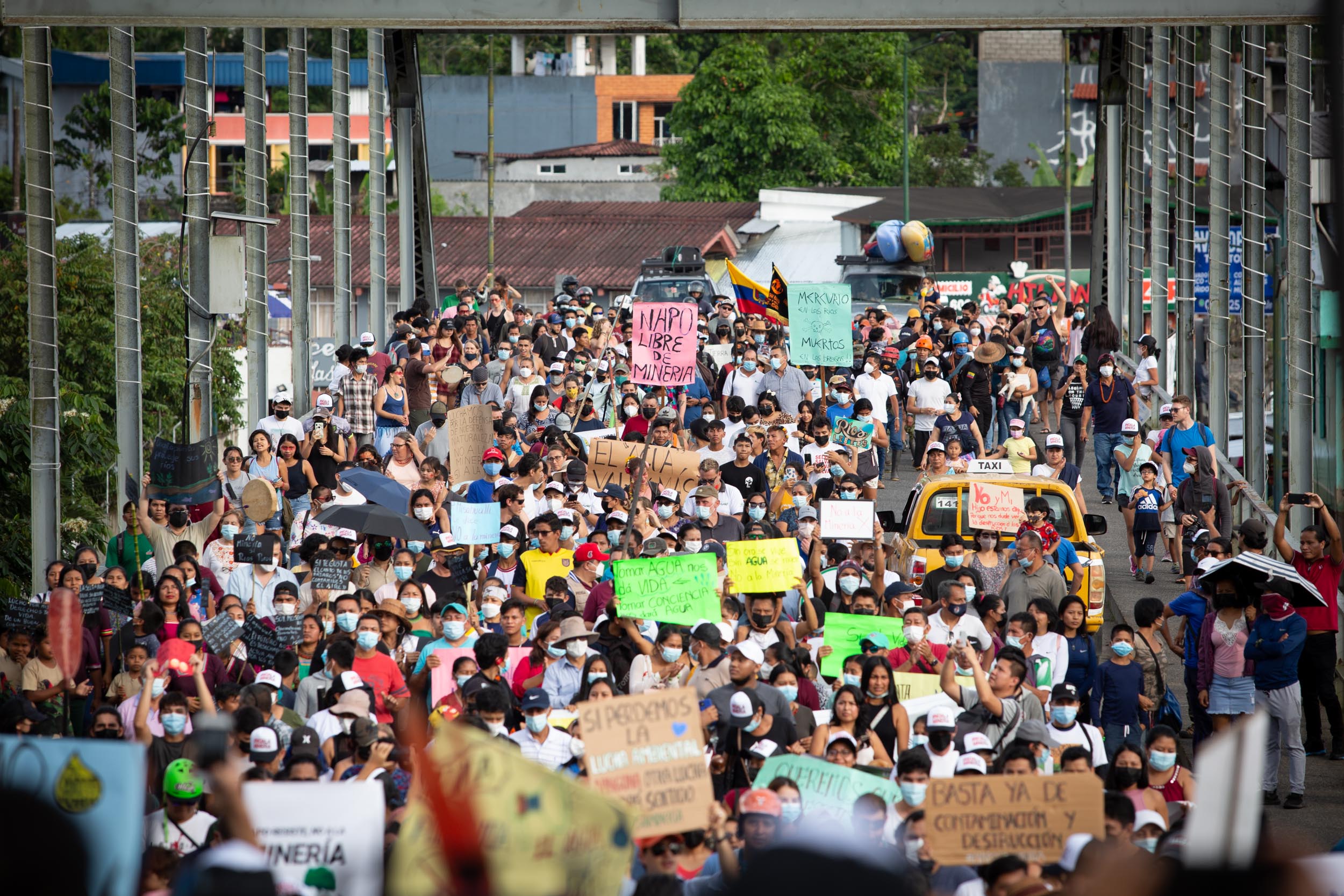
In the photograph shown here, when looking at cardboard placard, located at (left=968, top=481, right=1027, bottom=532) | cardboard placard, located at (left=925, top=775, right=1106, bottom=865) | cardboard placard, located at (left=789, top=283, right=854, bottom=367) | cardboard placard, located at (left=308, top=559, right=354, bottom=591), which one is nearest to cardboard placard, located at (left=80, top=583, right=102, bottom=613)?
cardboard placard, located at (left=308, top=559, right=354, bottom=591)

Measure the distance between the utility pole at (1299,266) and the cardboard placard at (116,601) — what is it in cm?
1094

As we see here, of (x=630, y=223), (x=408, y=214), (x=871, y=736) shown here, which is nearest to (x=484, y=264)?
(x=630, y=223)

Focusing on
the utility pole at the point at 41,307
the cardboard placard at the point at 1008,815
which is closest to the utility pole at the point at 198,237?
the utility pole at the point at 41,307

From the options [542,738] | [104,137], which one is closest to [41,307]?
[542,738]

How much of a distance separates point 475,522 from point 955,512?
4.06 metres

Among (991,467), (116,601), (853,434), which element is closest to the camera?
(116,601)

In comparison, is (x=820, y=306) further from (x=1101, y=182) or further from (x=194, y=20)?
(x=1101, y=182)

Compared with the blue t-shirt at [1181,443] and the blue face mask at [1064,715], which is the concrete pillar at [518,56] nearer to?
the blue t-shirt at [1181,443]

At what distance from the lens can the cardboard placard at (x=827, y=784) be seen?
28.1ft

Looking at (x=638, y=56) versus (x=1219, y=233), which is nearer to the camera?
(x=1219, y=233)

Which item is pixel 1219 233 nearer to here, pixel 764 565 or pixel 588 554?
pixel 588 554

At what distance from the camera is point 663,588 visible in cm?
1154

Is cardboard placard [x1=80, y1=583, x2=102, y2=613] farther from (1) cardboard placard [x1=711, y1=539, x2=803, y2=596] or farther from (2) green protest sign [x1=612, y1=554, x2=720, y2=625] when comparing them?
(1) cardboard placard [x1=711, y1=539, x2=803, y2=596]

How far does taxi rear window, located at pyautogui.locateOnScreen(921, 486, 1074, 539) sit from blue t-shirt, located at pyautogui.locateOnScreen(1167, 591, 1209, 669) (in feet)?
6.55
